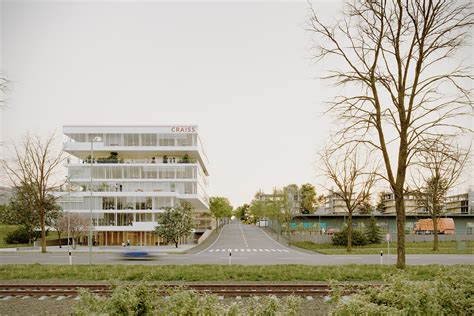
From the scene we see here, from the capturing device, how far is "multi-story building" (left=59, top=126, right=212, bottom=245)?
61.2 metres

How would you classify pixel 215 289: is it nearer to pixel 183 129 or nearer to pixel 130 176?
pixel 130 176

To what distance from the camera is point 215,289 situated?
16.2 m

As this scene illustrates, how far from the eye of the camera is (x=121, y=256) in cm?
3256

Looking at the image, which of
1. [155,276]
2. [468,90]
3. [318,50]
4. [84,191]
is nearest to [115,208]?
[84,191]

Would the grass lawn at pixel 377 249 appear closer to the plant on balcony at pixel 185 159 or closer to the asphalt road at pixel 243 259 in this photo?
the asphalt road at pixel 243 259

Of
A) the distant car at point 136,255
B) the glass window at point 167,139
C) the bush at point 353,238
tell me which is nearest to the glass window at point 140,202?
the glass window at point 167,139

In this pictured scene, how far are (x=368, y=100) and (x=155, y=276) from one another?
12.7 m

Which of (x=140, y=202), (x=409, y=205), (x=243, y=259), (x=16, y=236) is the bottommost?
(x=16, y=236)

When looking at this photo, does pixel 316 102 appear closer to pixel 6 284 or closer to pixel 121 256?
pixel 6 284

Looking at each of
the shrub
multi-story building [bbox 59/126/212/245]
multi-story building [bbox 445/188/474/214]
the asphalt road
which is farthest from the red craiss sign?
multi-story building [bbox 445/188/474/214]

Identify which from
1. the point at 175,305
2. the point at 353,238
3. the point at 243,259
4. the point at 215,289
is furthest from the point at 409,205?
the point at 175,305

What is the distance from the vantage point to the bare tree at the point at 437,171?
52.1ft

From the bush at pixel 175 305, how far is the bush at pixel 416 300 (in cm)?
123

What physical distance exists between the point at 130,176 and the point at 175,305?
57.8 metres
